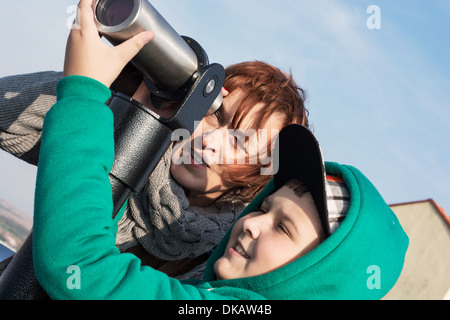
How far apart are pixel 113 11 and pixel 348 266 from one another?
1.87ft

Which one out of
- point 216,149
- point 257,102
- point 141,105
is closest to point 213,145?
point 216,149

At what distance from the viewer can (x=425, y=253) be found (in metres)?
3.99

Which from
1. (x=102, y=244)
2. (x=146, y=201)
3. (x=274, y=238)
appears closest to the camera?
(x=102, y=244)

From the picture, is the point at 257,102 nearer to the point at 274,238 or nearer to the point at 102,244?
the point at 274,238

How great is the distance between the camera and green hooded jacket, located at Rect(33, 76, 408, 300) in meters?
0.60

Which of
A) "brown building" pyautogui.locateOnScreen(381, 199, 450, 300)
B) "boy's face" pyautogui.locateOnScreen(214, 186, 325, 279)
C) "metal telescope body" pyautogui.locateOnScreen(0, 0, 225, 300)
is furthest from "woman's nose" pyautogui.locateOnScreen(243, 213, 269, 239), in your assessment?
"brown building" pyautogui.locateOnScreen(381, 199, 450, 300)

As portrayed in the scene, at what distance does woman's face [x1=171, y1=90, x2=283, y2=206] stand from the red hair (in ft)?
0.05

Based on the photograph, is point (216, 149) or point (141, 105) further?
point (216, 149)

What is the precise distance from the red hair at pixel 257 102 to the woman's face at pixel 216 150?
16 mm

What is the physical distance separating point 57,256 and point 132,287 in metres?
0.11

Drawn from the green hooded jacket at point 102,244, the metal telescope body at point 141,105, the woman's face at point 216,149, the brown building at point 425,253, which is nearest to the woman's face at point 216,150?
the woman's face at point 216,149

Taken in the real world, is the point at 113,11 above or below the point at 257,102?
above

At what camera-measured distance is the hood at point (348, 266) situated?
2.32 feet

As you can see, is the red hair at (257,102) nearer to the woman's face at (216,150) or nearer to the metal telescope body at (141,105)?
the woman's face at (216,150)
